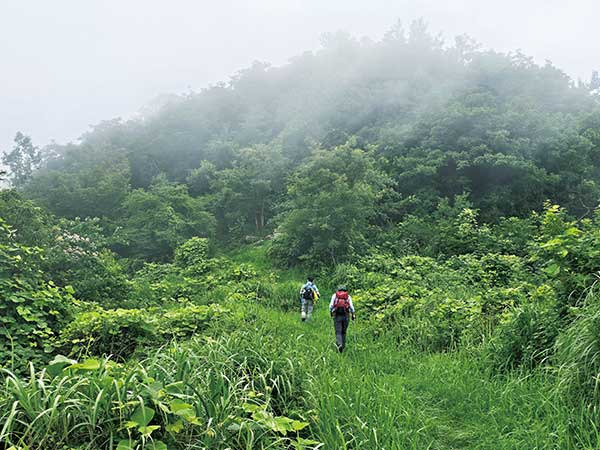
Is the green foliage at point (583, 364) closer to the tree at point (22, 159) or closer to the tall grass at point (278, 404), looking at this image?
→ the tall grass at point (278, 404)

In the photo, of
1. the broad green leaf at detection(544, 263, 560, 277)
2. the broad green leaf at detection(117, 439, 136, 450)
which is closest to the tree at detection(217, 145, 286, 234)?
the broad green leaf at detection(544, 263, 560, 277)

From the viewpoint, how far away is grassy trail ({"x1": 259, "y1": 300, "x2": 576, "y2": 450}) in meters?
2.94

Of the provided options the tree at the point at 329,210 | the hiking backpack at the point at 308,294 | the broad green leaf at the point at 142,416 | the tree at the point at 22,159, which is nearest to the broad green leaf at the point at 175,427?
the broad green leaf at the point at 142,416

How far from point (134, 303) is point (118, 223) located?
11.3m

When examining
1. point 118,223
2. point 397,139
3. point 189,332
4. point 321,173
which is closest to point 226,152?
point 118,223

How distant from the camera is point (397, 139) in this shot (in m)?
20.1

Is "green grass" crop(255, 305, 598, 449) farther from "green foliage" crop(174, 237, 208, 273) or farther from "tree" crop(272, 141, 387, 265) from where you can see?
"green foliage" crop(174, 237, 208, 273)

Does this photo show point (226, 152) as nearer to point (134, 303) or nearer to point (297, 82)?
point (297, 82)

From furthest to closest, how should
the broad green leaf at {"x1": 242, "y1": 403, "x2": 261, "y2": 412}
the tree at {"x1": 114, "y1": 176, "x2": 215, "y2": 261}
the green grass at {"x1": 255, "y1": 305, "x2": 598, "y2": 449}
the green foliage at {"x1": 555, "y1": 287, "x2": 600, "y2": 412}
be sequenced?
the tree at {"x1": 114, "y1": 176, "x2": 215, "y2": 261} < the green foliage at {"x1": 555, "y1": 287, "x2": 600, "y2": 412} < the green grass at {"x1": 255, "y1": 305, "x2": 598, "y2": 449} < the broad green leaf at {"x1": 242, "y1": 403, "x2": 261, "y2": 412}

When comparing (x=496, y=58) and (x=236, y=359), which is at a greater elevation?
(x=496, y=58)

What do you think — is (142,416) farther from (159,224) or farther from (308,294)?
(159,224)

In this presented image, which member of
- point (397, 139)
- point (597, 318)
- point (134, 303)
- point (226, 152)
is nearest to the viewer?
point (597, 318)

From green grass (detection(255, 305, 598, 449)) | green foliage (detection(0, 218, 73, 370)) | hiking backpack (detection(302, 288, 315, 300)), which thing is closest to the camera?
green grass (detection(255, 305, 598, 449))

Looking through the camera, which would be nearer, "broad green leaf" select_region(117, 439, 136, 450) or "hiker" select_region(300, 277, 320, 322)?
"broad green leaf" select_region(117, 439, 136, 450)
